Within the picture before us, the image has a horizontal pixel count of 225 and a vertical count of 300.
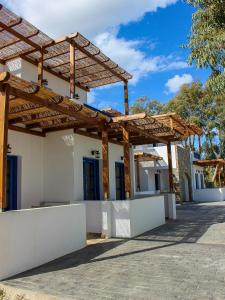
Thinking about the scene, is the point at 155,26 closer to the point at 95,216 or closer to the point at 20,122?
the point at 20,122

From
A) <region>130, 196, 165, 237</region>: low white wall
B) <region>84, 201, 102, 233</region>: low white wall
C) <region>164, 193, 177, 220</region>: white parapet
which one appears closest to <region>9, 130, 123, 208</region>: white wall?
<region>84, 201, 102, 233</region>: low white wall

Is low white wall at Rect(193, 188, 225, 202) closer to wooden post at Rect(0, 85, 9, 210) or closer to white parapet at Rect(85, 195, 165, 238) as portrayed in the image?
white parapet at Rect(85, 195, 165, 238)

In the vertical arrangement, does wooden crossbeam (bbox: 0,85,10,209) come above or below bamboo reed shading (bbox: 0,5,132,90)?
below

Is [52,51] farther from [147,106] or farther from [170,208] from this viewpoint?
[147,106]

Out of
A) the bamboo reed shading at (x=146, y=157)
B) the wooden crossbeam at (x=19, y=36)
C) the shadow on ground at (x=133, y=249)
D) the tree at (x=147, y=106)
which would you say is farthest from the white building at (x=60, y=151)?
the tree at (x=147, y=106)

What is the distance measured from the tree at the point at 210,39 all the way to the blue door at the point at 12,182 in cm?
618

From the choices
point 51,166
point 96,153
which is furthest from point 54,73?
point 51,166

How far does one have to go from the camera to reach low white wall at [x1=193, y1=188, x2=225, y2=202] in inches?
966

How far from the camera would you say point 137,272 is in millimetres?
5270

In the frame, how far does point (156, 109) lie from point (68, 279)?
33.9 meters

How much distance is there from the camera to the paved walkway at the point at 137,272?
14.2ft

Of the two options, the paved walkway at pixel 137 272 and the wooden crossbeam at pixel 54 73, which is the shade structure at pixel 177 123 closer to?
the paved walkway at pixel 137 272

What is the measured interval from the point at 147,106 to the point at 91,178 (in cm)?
2841

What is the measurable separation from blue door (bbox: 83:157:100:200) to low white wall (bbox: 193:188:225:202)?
16.4 metres
